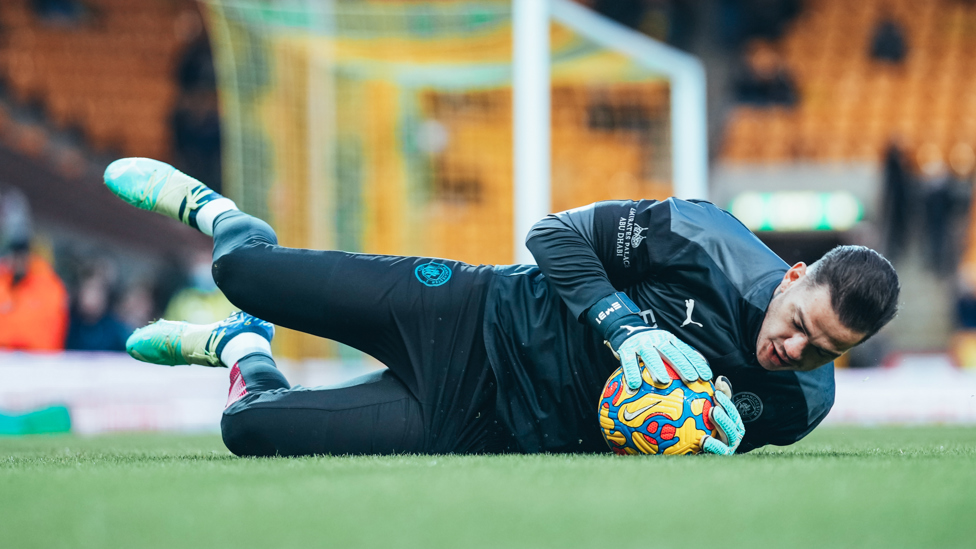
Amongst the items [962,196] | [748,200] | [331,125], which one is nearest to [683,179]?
[331,125]

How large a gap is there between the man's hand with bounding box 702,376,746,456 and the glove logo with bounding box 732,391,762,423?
0.12 metres

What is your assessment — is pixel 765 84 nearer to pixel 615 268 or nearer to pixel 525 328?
pixel 615 268

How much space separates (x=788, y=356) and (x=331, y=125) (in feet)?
18.4

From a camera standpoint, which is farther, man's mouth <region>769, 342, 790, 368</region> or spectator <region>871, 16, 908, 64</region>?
spectator <region>871, 16, 908, 64</region>

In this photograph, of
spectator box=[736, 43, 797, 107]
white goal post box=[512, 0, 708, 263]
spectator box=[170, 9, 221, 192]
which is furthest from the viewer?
spectator box=[736, 43, 797, 107]

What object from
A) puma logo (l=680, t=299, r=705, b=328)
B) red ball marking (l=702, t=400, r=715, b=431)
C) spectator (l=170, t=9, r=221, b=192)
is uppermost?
spectator (l=170, t=9, r=221, b=192)

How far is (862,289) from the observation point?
280 centimetres

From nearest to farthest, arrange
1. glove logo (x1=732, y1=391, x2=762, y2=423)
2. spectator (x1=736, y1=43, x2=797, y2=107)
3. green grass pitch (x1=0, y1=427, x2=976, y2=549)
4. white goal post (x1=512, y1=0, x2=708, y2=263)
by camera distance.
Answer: green grass pitch (x1=0, y1=427, x2=976, y2=549) → glove logo (x1=732, y1=391, x2=762, y2=423) → white goal post (x1=512, y1=0, x2=708, y2=263) → spectator (x1=736, y1=43, x2=797, y2=107)

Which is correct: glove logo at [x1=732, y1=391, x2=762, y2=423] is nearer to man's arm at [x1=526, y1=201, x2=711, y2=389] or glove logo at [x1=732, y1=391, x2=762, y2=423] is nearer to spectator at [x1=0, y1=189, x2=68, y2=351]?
man's arm at [x1=526, y1=201, x2=711, y2=389]

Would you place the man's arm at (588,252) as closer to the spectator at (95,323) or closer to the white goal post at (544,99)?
the white goal post at (544,99)

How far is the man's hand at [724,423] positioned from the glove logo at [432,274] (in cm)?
88

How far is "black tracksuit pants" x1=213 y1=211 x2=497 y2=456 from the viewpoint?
3160 mm

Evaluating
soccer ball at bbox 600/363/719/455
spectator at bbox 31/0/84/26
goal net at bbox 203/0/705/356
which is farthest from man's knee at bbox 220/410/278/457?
spectator at bbox 31/0/84/26

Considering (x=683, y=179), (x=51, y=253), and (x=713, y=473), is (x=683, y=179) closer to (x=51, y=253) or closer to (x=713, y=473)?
(x=713, y=473)
